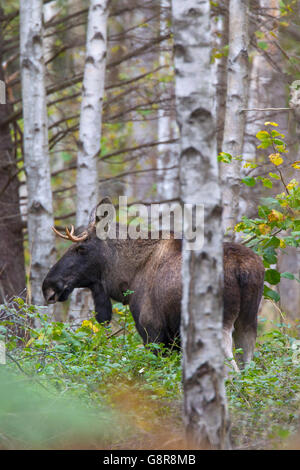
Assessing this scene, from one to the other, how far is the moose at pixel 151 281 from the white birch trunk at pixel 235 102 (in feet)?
3.76

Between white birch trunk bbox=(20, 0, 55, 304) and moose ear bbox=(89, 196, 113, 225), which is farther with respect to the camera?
white birch trunk bbox=(20, 0, 55, 304)

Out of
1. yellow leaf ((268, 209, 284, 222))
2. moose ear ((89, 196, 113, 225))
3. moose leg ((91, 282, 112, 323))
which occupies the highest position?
moose ear ((89, 196, 113, 225))

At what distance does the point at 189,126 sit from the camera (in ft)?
13.0

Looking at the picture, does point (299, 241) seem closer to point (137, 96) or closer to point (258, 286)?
point (258, 286)

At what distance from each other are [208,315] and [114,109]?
26.7 ft

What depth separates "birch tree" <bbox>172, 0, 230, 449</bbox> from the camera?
12.7 feet

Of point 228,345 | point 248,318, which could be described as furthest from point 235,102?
point 228,345

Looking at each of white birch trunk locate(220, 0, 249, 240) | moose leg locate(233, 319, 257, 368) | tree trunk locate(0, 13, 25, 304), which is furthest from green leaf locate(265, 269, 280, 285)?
tree trunk locate(0, 13, 25, 304)

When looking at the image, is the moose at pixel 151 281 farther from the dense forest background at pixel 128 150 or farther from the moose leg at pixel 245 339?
the dense forest background at pixel 128 150

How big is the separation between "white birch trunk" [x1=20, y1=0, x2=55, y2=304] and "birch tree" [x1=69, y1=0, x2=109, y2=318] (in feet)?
1.67

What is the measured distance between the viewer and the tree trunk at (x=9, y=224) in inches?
416

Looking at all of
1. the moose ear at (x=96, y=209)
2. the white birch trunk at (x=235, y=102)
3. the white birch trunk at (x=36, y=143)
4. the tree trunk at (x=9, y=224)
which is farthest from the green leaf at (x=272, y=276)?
the tree trunk at (x=9, y=224)

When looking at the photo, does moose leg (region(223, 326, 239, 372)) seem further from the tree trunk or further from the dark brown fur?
the tree trunk

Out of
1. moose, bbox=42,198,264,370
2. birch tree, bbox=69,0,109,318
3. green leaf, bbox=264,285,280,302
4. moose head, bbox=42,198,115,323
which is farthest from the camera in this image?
birch tree, bbox=69,0,109,318
